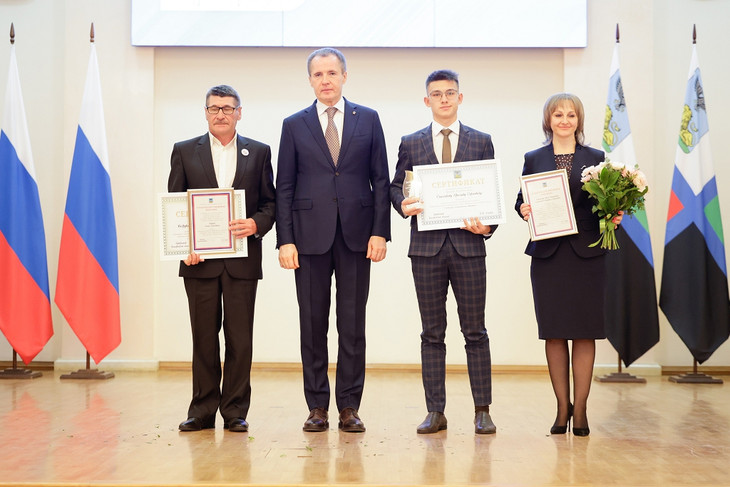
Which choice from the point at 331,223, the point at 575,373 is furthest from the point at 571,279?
the point at 331,223

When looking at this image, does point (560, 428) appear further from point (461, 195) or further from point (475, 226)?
point (461, 195)

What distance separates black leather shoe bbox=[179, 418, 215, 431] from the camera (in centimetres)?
356

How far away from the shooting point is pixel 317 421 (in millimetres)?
3566

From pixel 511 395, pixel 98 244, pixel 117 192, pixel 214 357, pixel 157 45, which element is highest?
pixel 157 45

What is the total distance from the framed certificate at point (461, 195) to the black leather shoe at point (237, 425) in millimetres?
1214

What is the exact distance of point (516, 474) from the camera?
2805 millimetres

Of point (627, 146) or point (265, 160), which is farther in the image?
point (627, 146)

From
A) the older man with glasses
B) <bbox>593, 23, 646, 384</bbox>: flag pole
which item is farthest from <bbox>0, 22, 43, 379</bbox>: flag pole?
<bbox>593, 23, 646, 384</bbox>: flag pole

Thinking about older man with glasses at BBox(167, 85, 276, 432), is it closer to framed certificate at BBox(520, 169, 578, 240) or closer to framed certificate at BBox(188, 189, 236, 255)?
framed certificate at BBox(188, 189, 236, 255)

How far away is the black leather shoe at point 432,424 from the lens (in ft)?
11.7

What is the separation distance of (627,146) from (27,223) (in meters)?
4.39

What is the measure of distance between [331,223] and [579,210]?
1.13 meters

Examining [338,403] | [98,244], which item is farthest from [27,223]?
[338,403]

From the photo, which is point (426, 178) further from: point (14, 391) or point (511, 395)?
point (14, 391)
